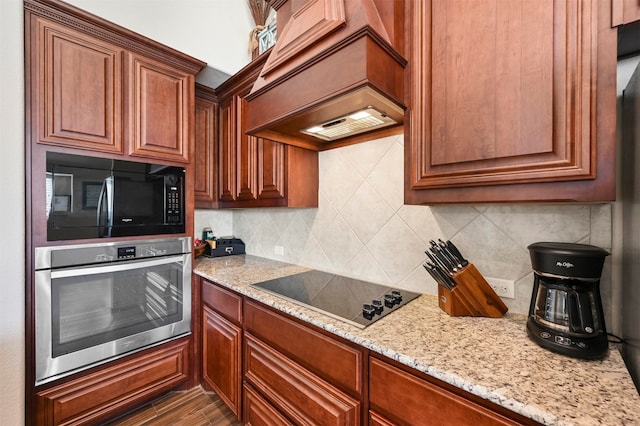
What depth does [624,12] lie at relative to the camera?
632 mm

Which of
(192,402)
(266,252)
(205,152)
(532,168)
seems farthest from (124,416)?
(532,168)

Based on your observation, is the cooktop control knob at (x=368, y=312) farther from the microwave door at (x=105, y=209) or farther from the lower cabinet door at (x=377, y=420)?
the microwave door at (x=105, y=209)

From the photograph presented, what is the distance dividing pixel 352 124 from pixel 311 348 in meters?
1.11

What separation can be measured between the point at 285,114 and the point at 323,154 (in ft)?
2.29

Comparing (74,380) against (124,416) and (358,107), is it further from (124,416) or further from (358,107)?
(358,107)

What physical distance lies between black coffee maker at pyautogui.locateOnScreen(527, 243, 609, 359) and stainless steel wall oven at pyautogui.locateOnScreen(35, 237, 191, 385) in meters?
1.95

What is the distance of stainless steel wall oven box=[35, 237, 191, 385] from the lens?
1.33 m

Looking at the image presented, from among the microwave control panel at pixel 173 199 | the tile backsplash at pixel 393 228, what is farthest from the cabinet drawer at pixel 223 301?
the tile backsplash at pixel 393 228

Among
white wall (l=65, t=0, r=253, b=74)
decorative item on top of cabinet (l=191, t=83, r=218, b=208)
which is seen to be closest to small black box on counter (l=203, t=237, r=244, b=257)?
decorative item on top of cabinet (l=191, t=83, r=218, b=208)

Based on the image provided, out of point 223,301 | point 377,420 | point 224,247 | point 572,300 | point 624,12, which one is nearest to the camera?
point 624,12

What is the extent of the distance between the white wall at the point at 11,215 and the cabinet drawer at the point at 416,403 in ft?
5.60

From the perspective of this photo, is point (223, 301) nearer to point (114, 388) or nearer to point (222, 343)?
Result: point (222, 343)

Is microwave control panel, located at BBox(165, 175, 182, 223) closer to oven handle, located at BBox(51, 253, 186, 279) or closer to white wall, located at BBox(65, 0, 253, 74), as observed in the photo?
oven handle, located at BBox(51, 253, 186, 279)

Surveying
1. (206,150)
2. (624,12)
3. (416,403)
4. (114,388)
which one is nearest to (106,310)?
(114,388)
